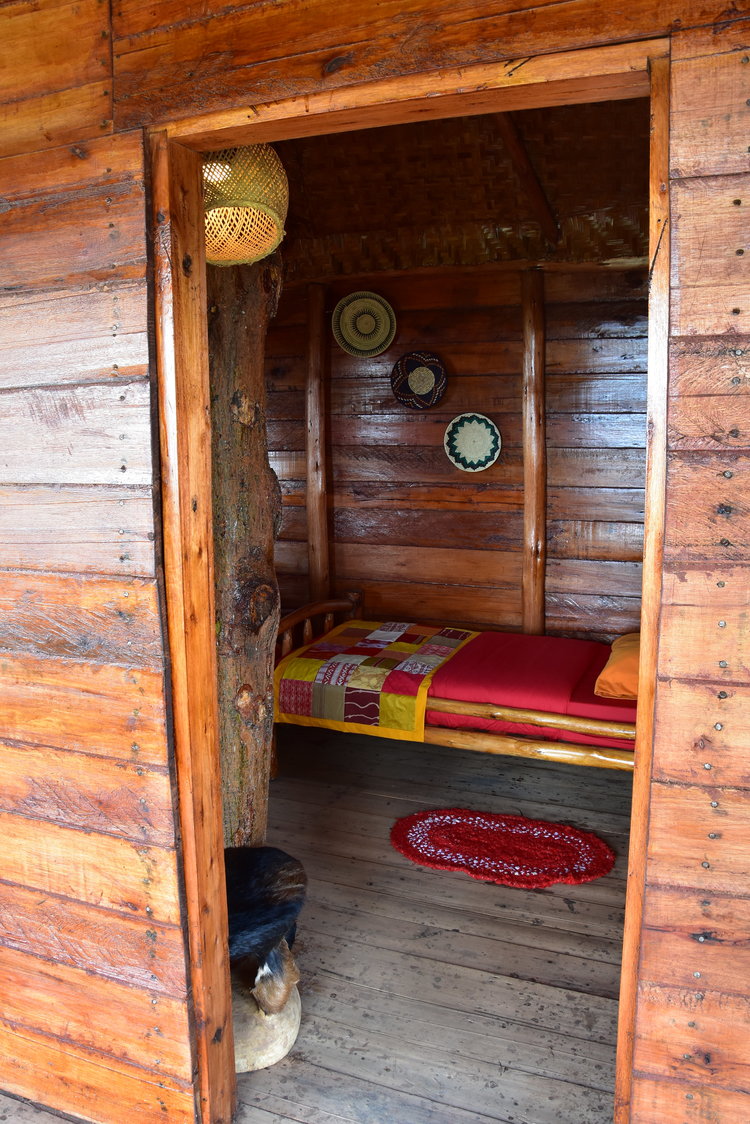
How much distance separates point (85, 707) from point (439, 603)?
342cm

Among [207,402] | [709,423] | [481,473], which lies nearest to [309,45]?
[207,402]

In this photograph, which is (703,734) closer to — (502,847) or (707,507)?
(707,507)

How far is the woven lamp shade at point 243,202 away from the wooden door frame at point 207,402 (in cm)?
21

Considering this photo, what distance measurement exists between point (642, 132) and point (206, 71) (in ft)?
9.82

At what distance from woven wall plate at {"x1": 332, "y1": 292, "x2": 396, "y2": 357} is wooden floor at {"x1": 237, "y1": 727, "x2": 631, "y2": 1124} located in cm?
254

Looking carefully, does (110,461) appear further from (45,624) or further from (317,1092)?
→ (317,1092)

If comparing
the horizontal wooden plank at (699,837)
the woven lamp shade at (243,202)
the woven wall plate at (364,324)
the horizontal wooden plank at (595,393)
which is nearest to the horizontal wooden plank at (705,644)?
the horizontal wooden plank at (699,837)

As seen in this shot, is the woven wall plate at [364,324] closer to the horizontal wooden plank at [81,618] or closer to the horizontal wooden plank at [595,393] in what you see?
the horizontal wooden plank at [595,393]

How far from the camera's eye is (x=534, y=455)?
483 centimetres

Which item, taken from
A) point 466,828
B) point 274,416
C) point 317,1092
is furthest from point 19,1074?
point 274,416

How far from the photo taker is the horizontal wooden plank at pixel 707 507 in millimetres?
1458

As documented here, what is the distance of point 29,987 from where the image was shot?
6.96 feet

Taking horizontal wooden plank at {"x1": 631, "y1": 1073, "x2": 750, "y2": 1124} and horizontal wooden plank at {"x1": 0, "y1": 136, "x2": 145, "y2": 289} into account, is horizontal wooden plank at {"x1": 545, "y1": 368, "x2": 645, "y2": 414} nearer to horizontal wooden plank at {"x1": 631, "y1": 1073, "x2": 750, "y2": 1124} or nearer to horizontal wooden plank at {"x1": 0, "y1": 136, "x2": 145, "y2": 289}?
horizontal wooden plank at {"x1": 0, "y1": 136, "x2": 145, "y2": 289}

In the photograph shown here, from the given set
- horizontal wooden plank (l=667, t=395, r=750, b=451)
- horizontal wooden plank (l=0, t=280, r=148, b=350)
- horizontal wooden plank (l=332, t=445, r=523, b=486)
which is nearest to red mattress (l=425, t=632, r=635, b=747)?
horizontal wooden plank (l=332, t=445, r=523, b=486)
